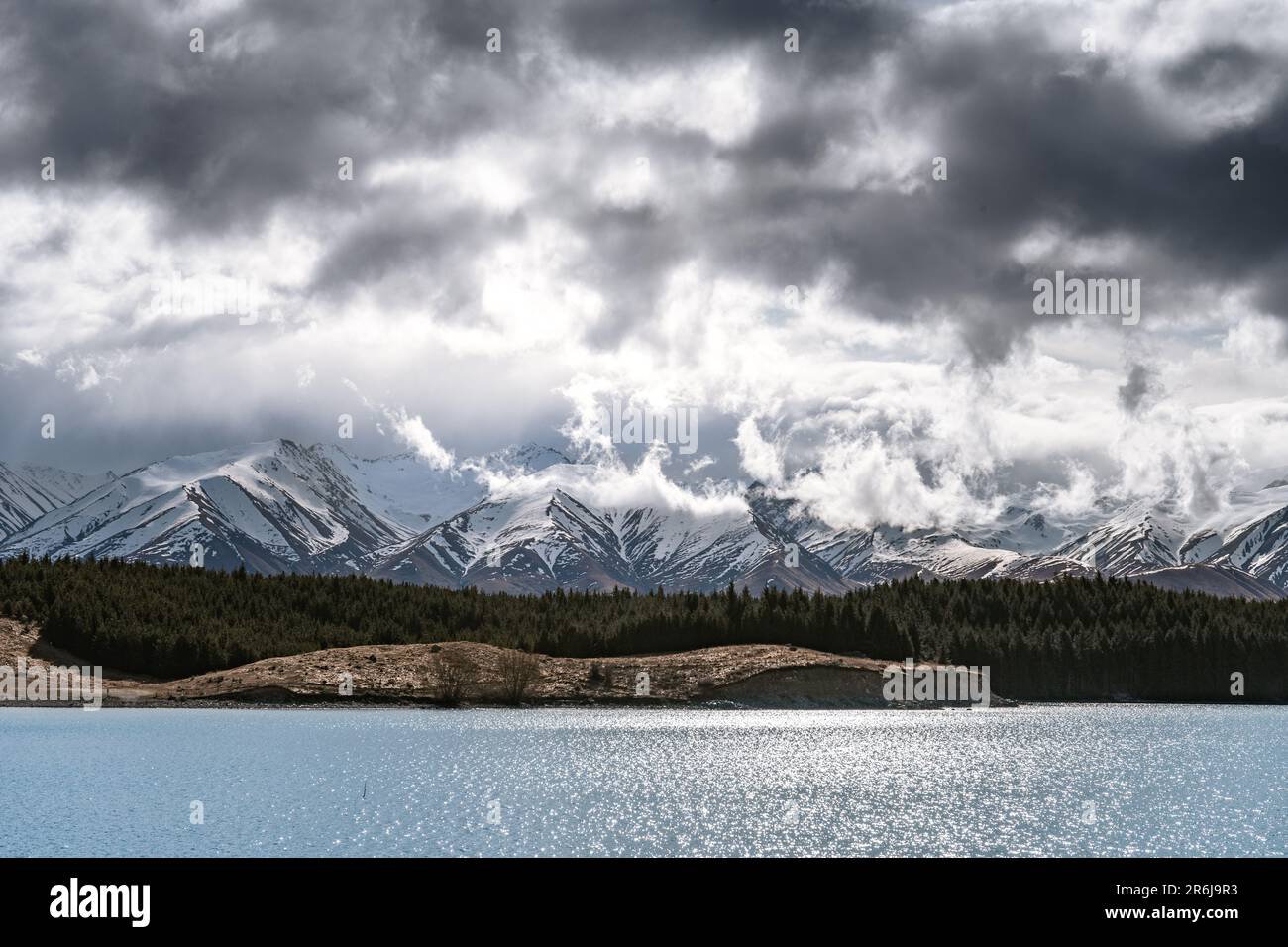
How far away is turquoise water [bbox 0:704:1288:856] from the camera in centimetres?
6303

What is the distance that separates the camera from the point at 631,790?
84812 mm

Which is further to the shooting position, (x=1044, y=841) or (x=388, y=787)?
(x=388, y=787)

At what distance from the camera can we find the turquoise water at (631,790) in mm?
63031

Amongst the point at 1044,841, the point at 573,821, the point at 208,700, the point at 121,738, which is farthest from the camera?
the point at 208,700
